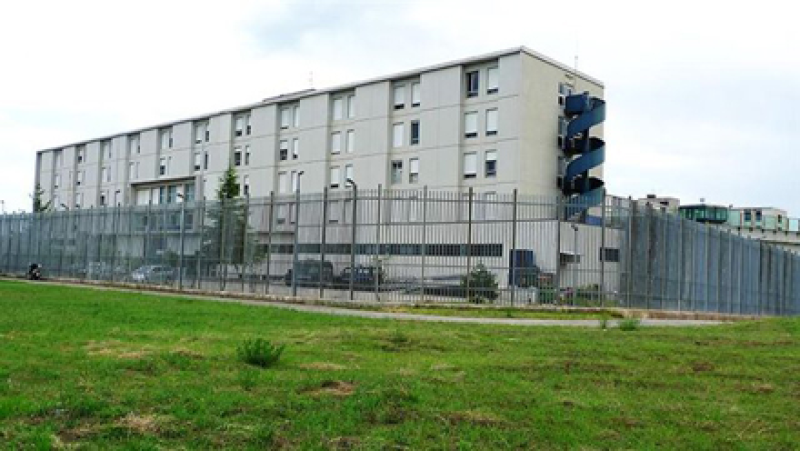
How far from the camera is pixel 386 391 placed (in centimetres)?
673

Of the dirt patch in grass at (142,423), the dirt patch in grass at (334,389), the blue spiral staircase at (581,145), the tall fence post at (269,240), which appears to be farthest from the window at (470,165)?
the dirt patch in grass at (142,423)

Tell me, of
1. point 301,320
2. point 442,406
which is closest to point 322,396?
point 442,406

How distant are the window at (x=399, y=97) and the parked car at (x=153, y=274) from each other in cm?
2813

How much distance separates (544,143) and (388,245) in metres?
31.0

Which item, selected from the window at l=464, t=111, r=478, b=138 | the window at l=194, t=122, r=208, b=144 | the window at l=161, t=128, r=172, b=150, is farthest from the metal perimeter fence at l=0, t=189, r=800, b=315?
the window at l=161, t=128, r=172, b=150

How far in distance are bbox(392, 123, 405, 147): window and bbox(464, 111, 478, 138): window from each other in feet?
16.6

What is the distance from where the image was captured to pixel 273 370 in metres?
7.95

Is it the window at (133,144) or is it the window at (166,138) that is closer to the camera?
the window at (166,138)

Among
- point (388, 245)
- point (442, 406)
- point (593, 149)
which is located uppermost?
point (593, 149)

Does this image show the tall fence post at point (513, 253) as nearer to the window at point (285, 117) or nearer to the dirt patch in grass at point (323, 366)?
the dirt patch in grass at point (323, 366)

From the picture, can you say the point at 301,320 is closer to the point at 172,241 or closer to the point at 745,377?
the point at 745,377

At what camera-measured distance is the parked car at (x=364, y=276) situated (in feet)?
71.3

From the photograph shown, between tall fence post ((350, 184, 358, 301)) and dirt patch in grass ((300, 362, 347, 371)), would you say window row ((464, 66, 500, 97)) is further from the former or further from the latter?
dirt patch in grass ((300, 362, 347, 371))

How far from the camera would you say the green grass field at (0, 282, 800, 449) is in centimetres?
547
